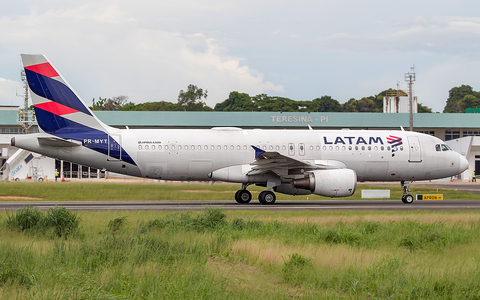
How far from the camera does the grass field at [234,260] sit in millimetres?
7555

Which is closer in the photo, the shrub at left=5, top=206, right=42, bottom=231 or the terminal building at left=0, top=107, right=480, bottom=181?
the shrub at left=5, top=206, right=42, bottom=231

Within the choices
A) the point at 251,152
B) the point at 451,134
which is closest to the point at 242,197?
the point at 251,152

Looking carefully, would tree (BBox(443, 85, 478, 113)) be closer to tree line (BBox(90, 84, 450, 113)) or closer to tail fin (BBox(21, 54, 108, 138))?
tree line (BBox(90, 84, 450, 113))

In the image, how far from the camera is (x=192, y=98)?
10162 centimetres

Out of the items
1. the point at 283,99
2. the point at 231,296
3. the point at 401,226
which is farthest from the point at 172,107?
the point at 231,296

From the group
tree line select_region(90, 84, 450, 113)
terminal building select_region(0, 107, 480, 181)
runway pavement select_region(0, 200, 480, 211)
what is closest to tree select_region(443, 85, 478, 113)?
tree line select_region(90, 84, 450, 113)

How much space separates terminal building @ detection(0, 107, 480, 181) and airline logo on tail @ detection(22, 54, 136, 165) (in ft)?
102

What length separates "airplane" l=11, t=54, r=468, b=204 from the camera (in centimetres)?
2419

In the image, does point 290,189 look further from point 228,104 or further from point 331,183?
point 228,104

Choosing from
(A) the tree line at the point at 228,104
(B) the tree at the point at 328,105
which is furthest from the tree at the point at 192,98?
(B) the tree at the point at 328,105

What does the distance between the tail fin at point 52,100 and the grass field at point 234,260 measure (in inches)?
420

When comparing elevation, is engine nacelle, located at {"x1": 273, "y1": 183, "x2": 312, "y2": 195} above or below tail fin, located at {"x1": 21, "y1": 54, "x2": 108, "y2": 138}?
below

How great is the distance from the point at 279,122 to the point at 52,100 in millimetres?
41887

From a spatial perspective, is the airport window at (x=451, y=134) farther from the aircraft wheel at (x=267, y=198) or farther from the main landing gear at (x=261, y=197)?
the aircraft wheel at (x=267, y=198)
